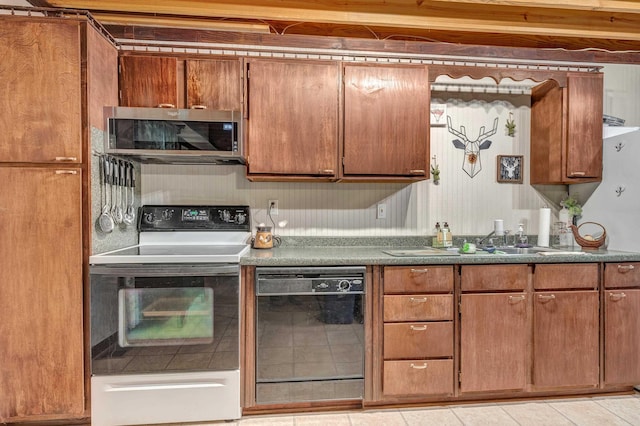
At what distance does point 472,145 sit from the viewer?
9.18ft

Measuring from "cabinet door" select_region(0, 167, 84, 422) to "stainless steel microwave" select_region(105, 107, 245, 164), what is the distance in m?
0.33

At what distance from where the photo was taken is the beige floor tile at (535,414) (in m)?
2.01

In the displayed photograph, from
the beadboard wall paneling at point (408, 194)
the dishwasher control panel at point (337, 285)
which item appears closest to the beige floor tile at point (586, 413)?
the beadboard wall paneling at point (408, 194)

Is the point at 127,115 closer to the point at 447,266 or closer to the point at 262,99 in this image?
the point at 262,99

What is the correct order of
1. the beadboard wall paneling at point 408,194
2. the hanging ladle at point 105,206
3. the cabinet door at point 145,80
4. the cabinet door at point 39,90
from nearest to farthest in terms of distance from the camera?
1. the cabinet door at point 39,90
2. the hanging ladle at point 105,206
3. the cabinet door at point 145,80
4. the beadboard wall paneling at point 408,194

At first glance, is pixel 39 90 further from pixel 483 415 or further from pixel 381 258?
pixel 483 415

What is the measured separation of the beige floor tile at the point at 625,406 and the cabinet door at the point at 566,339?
138 millimetres

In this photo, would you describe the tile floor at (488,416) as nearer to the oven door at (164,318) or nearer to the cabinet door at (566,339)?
the cabinet door at (566,339)

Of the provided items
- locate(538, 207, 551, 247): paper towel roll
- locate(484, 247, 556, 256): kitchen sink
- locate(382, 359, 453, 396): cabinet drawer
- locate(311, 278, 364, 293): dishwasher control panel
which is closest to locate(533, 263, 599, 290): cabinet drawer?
locate(484, 247, 556, 256): kitchen sink

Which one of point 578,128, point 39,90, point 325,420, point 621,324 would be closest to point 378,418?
point 325,420

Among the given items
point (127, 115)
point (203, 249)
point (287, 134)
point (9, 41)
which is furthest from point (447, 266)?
point (9, 41)

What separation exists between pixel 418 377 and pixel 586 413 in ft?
3.41

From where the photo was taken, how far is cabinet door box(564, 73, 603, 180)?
254 cm

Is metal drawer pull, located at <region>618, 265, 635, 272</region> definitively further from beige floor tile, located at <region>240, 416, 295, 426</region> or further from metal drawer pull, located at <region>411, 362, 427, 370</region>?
beige floor tile, located at <region>240, 416, 295, 426</region>
